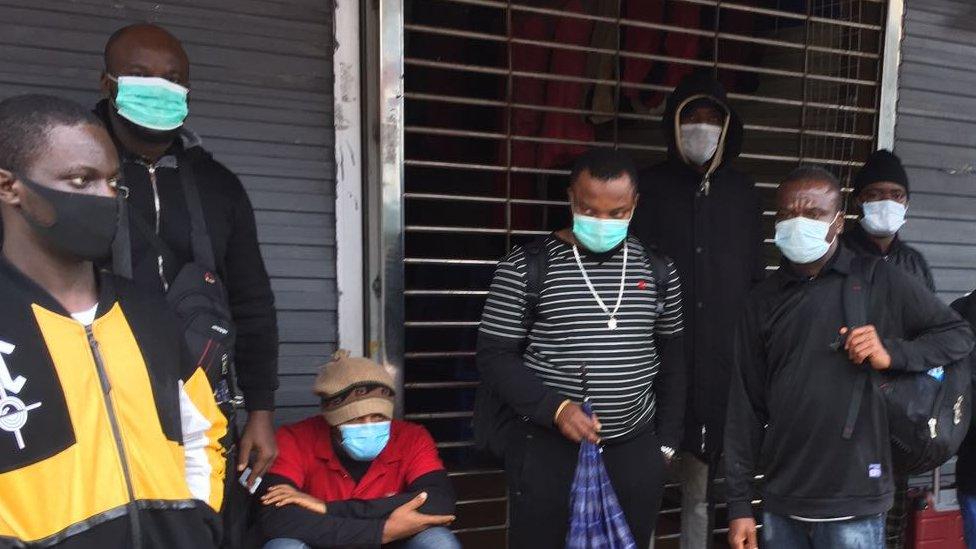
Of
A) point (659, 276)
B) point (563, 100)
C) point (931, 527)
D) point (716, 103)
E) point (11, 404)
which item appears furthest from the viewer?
point (563, 100)

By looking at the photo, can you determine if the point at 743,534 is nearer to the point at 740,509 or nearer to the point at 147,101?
the point at 740,509

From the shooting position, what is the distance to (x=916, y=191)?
14.4 feet

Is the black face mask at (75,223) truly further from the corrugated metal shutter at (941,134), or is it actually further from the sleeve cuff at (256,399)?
the corrugated metal shutter at (941,134)

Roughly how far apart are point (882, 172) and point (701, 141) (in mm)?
942

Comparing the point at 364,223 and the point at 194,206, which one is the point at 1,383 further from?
the point at 364,223

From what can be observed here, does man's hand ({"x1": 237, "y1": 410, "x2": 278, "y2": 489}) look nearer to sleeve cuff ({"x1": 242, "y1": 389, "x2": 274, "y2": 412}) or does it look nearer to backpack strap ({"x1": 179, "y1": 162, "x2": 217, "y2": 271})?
sleeve cuff ({"x1": 242, "y1": 389, "x2": 274, "y2": 412})

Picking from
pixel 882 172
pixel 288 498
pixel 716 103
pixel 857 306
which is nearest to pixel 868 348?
pixel 857 306

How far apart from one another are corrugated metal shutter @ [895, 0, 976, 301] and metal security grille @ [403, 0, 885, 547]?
0.81 feet

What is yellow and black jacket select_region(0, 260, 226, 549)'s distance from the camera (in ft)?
4.54

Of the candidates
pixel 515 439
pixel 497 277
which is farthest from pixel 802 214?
pixel 515 439

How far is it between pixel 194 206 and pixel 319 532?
46.4 inches

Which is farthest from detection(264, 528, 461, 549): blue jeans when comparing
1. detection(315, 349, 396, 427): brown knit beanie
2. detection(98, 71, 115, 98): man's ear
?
detection(98, 71, 115, 98): man's ear

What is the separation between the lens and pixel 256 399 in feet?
8.03

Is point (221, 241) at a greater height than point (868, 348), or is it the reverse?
point (221, 241)
